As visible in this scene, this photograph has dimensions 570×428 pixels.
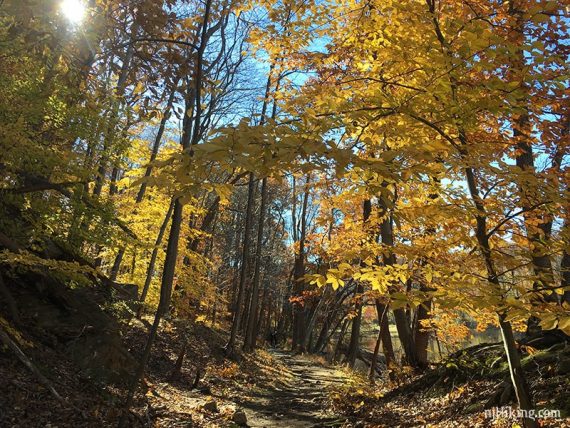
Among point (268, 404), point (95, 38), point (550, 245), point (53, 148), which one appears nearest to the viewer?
point (550, 245)

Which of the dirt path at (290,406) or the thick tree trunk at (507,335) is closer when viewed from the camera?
the thick tree trunk at (507,335)

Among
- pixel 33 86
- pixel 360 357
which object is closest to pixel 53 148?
pixel 33 86

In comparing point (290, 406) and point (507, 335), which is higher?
point (507, 335)

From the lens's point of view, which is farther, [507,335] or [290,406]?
[290,406]

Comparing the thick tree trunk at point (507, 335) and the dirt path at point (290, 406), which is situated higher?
the thick tree trunk at point (507, 335)

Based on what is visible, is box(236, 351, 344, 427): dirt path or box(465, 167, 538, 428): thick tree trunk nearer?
box(465, 167, 538, 428): thick tree trunk

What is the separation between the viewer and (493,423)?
494 cm

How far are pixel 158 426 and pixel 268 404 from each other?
4039 mm

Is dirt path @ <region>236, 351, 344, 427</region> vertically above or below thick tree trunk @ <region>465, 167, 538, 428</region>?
below

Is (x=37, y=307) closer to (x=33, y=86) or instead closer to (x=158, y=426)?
(x=158, y=426)

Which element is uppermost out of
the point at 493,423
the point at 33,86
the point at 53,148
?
the point at 33,86

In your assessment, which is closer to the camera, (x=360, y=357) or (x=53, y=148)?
(x=53, y=148)

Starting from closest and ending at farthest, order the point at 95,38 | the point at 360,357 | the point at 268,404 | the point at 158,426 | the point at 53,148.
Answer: the point at 95,38 → the point at 158,426 → the point at 53,148 → the point at 268,404 → the point at 360,357

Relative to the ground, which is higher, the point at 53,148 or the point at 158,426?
the point at 53,148
